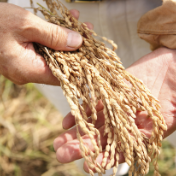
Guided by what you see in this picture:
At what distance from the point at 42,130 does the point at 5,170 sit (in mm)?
596

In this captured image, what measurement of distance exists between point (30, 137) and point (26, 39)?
1.73m

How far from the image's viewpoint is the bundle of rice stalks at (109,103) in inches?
31.2

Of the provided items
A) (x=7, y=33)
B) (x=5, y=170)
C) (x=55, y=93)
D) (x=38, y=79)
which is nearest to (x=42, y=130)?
(x=5, y=170)

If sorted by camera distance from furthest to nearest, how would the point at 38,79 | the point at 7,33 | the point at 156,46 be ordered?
the point at 156,46, the point at 38,79, the point at 7,33

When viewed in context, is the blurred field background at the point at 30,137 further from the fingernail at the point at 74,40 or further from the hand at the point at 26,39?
the fingernail at the point at 74,40

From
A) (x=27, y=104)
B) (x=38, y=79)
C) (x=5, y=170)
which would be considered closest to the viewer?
(x=38, y=79)

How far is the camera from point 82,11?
4.40 feet

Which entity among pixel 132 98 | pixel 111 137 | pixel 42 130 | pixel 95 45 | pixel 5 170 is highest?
pixel 95 45

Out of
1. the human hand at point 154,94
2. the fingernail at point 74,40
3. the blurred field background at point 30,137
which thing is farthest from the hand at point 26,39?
the blurred field background at point 30,137

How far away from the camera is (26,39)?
994mm

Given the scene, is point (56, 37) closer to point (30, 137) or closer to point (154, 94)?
point (154, 94)

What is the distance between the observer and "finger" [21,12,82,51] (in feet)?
3.11

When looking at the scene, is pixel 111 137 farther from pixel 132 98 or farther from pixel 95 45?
pixel 95 45

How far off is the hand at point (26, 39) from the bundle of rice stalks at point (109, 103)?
0.06m
